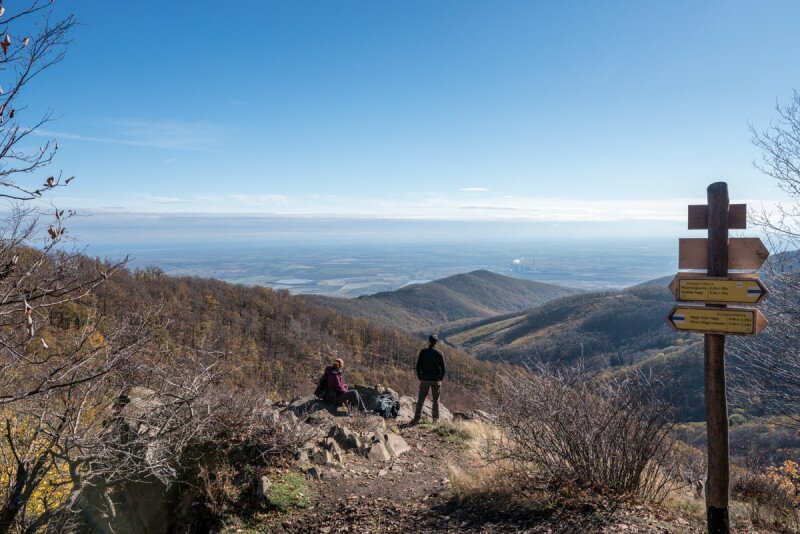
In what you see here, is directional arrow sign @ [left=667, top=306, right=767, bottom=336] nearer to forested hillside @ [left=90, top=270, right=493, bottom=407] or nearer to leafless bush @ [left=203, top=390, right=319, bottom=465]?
leafless bush @ [left=203, top=390, right=319, bottom=465]

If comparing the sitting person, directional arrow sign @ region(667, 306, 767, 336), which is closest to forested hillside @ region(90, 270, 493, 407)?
the sitting person

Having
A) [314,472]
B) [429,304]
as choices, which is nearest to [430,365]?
[314,472]

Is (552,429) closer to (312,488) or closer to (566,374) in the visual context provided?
(566,374)

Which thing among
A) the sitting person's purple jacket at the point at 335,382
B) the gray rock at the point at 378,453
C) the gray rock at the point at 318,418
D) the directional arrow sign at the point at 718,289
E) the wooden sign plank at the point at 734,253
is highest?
the wooden sign plank at the point at 734,253

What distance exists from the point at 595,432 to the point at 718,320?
1.91 m

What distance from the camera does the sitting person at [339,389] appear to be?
9398 mm

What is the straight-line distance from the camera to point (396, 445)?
25.7 feet

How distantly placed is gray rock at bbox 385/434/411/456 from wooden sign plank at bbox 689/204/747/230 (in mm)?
5611

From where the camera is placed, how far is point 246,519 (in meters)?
5.54

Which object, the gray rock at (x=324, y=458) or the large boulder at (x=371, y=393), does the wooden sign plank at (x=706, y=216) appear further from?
the large boulder at (x=371, y=393)

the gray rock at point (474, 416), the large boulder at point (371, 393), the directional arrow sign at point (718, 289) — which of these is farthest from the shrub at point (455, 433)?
the directional arrow sign at point (718, 289)

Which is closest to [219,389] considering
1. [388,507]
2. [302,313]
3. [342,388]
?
[342,388]

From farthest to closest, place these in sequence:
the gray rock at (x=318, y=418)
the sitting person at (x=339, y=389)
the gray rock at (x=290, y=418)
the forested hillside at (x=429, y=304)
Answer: the forested hillside at (x=429, y=304), the sitting person at (x=339, y=389), the gray rock at (x=318, y=418), the gray rock at (x=290, y=418)

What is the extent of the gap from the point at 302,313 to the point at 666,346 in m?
70.1
